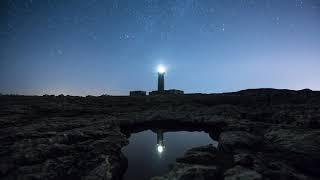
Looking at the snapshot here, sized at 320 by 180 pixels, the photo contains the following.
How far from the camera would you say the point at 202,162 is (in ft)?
40.0

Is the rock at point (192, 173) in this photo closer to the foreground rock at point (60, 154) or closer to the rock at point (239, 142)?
the foreground rock at point (60, 154)

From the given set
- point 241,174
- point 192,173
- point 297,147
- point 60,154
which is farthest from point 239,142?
point 60,154

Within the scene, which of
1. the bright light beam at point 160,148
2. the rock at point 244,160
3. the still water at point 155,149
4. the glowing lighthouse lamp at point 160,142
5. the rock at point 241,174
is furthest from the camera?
the glowing lighthouse lamp at point 160,142

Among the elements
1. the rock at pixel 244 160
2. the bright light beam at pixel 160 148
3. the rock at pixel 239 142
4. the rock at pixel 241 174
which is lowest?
the bright light beam at pixel 160 148

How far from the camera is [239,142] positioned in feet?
47.6

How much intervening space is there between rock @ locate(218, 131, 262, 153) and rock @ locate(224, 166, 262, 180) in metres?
3.47

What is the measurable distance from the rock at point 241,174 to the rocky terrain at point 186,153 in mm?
34

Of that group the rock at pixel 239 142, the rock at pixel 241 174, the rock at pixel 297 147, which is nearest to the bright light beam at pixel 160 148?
the rock at pixel 239 142

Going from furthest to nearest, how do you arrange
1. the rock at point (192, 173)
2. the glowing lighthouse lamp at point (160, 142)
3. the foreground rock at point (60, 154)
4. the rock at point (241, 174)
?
the glowing lighthouse lamp at point (160, 142) → the foreground rock at point (60, 154) → the rock at point (192, 173) → the rock at point (241, 174)

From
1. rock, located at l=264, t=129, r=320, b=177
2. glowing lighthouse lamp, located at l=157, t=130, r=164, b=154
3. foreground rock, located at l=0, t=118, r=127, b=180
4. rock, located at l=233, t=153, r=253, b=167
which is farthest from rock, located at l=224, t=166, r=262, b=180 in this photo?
glowing lighthouse lamp, located at l=157, t=130, r=164, b=154

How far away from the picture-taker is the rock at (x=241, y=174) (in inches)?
375

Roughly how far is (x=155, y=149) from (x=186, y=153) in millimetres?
4712

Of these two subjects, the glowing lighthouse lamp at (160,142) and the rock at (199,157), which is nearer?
the rock at (199,157)

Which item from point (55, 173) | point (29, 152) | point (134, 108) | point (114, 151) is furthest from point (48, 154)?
point (134, 108)
